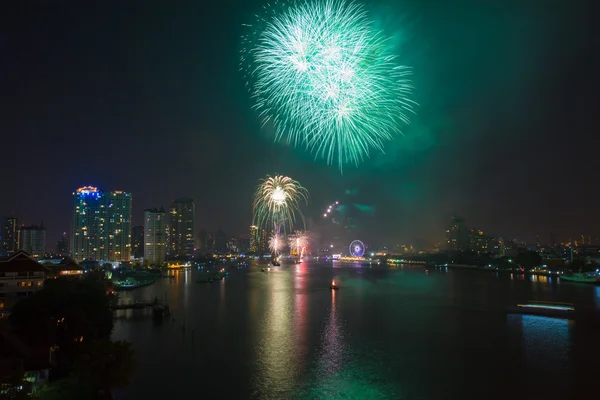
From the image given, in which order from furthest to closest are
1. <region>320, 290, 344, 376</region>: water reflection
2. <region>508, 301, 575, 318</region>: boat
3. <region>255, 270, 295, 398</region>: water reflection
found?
1. <region>508, 301, 575, 318</region>: boat
2. <region>320, 290, 344, 376</region>: water reflection
3. <region>255, 270, 295, 398</region>: water reflection

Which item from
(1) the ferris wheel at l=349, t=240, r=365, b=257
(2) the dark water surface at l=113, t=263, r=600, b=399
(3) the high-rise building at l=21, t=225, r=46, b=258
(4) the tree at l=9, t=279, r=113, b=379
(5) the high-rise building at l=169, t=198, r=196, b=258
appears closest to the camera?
(4) the tree at l=9, t=279, r=113, b=379

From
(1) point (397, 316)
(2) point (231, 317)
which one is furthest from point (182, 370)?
(1) point (397, 316)

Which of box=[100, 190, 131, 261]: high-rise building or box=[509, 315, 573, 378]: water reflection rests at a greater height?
box=[100, 190, 131, 261]: high-rise building

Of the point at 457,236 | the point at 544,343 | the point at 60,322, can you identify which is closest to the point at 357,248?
the point at 457,236

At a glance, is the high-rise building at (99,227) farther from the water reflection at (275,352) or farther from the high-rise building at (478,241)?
the high-rise building at (478,241)

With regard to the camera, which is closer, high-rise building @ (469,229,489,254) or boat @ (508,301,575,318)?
boat @ (508,301,575,318)

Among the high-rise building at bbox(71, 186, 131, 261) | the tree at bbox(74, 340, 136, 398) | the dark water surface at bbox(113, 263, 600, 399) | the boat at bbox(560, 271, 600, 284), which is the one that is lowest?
the boat at bbox(560, 271, 600, 284)

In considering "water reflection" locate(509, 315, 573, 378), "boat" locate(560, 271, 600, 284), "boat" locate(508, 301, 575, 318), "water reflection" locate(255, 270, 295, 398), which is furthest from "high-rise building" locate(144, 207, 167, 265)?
"water reflection" locate(509, 315, 573, 378)

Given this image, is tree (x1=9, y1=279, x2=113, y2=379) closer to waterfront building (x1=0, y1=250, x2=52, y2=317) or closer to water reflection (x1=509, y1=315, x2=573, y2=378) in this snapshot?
waterfront building (x1=0, y1=250, x2=52, y2=317)
